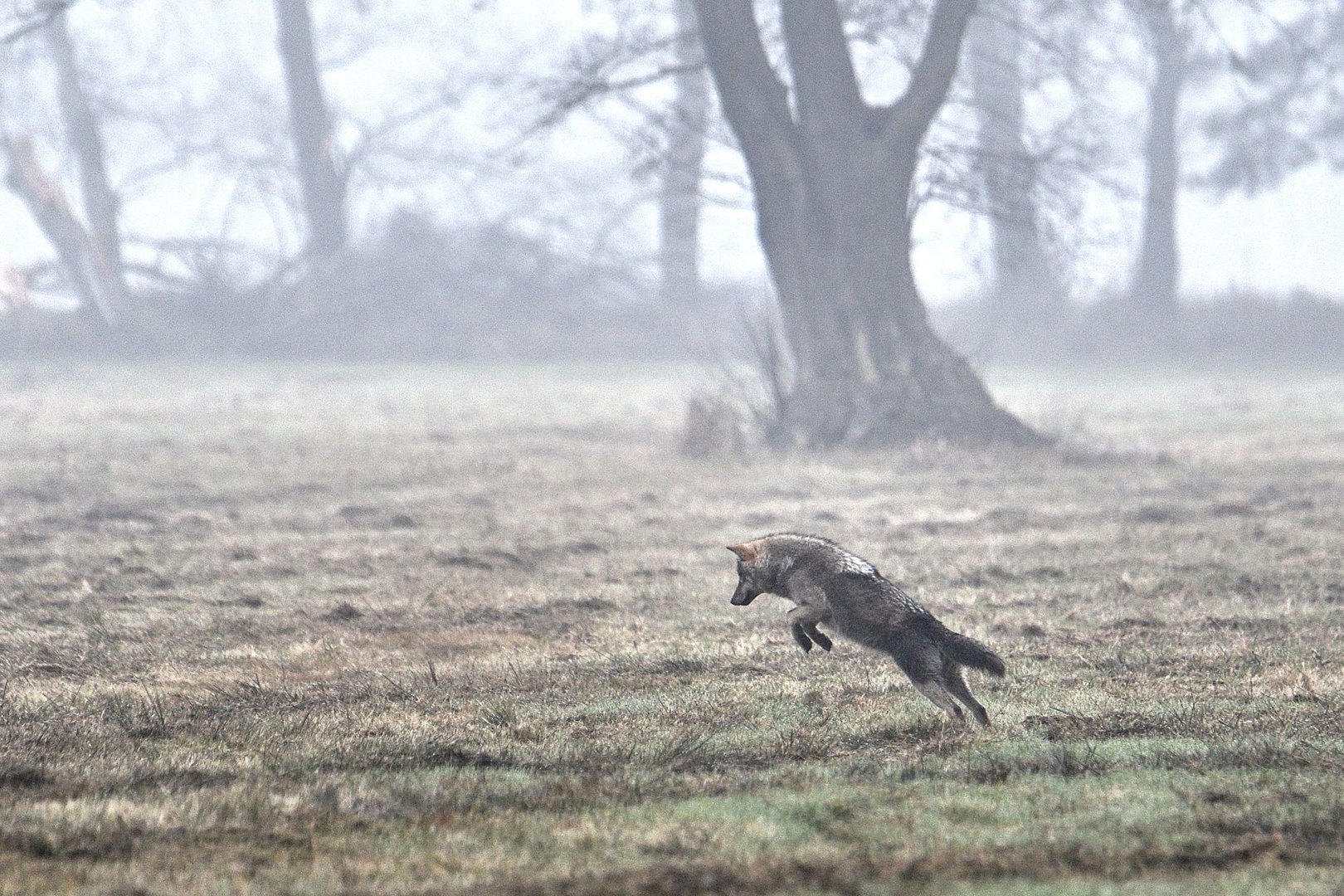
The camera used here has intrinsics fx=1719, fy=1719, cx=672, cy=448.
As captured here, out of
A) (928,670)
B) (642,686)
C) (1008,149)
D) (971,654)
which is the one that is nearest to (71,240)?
(1008,149)

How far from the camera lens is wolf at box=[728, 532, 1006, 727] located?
7078 mm

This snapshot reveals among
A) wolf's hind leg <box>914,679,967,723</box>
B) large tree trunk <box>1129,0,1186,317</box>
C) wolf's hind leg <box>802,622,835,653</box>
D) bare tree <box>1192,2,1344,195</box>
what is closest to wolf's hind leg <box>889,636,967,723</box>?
wolf's hind leg <box>914,679,967,723</box>

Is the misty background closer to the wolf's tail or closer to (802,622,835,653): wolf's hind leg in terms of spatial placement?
(802,622,835,653): wolf's hind leg

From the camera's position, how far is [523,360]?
116ft

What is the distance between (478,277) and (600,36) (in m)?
17.5

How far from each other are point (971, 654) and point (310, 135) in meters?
33.5

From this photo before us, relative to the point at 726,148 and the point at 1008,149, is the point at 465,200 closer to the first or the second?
the point at 726,148

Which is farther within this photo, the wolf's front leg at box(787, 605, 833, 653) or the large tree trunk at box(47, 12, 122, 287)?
the large tree trunk at box(47, 12, 122, 287)

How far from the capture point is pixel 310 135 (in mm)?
38250

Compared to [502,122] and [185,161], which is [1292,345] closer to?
[502,122]

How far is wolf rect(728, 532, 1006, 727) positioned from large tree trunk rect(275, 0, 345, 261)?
30.9m

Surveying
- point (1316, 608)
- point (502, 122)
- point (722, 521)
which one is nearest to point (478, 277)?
point (502, 122)

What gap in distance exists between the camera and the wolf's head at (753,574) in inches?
316

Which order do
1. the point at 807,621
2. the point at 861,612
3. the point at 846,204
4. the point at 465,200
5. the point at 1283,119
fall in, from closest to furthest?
the point at 861,612
the point at 807,621
the point at 846,204
the point at 1283,119
the point at 465,200
